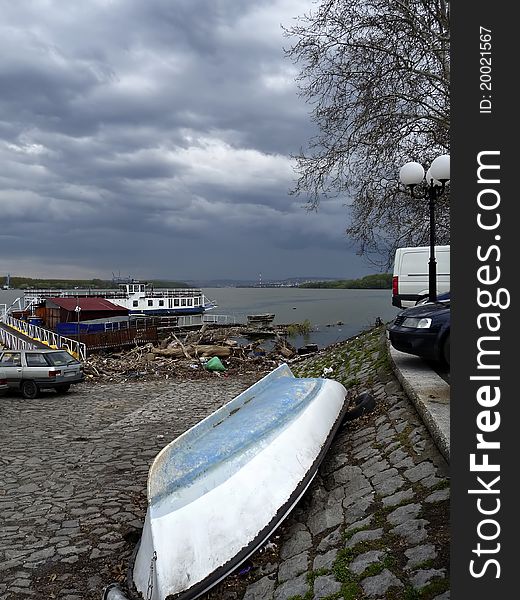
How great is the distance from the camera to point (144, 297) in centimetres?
5166

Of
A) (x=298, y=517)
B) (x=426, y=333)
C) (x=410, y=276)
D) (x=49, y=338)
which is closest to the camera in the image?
(x=298, y=517)

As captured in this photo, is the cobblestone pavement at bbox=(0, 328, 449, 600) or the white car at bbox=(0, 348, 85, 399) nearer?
the cobblestone pavement at bbox=(0, 328, 449, 600)

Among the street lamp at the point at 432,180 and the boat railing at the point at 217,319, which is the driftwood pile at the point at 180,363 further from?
the boat railing at the point at 217,319

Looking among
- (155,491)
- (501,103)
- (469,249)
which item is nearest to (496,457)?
(469,249)

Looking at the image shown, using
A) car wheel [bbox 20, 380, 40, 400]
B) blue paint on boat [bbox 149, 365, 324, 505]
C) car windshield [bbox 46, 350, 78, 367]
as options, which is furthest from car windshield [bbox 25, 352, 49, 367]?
blue paint on boat [bbox 149, 365, 324, 505]

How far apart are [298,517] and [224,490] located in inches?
35.6

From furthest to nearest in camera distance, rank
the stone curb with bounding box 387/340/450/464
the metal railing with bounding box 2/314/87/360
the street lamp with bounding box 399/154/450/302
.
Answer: the metal railing with bounding box 2/314/87/360, the street lamp with bounding box 399/154/450/302, the stone curb with bounding box 387/340/450/464

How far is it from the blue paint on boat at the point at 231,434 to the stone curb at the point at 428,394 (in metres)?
1.24

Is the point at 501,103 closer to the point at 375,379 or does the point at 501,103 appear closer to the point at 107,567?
the point at 107,567

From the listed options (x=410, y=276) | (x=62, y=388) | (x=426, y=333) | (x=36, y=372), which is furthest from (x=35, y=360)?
(x=426, y=333)

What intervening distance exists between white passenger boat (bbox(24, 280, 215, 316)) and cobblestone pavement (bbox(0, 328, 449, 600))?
135 feet

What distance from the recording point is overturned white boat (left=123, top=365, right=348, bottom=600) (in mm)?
4262

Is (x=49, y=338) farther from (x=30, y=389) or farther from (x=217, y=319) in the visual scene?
(x=217, y=319)

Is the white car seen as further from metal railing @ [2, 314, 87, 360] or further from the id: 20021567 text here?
the id: 20021567 text
